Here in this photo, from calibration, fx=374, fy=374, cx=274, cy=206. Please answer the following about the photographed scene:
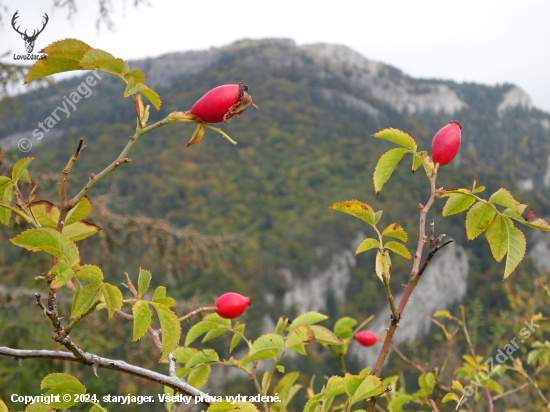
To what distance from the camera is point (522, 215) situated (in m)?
0.83

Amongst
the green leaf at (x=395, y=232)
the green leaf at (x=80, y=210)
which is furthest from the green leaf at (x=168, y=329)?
the green leaf at (x=395, y=232)

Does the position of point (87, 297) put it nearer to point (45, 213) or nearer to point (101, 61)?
point (45, 213)

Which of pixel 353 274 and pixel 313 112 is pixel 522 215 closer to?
pixel 353 274

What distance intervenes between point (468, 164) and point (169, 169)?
4396 cm

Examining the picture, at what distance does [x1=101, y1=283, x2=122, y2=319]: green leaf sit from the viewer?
2.10 ft

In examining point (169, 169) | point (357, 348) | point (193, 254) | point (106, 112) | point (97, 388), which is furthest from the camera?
point (106, 112)

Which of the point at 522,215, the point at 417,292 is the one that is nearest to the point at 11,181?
the point at 522,215

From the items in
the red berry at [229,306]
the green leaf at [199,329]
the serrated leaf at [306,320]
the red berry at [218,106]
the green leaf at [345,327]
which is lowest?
the green leaf at [345,327]

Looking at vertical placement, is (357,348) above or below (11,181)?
below

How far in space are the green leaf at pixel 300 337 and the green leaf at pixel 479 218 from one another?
440 millimetres

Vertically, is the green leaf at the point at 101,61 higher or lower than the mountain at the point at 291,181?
higher

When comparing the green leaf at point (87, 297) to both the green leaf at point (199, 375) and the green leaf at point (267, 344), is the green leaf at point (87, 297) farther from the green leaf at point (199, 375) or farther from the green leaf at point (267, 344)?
the green leaf at point (199, 375)

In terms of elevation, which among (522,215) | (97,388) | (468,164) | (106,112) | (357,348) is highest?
(522,215)

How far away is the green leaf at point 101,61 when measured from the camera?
0.66 meters
